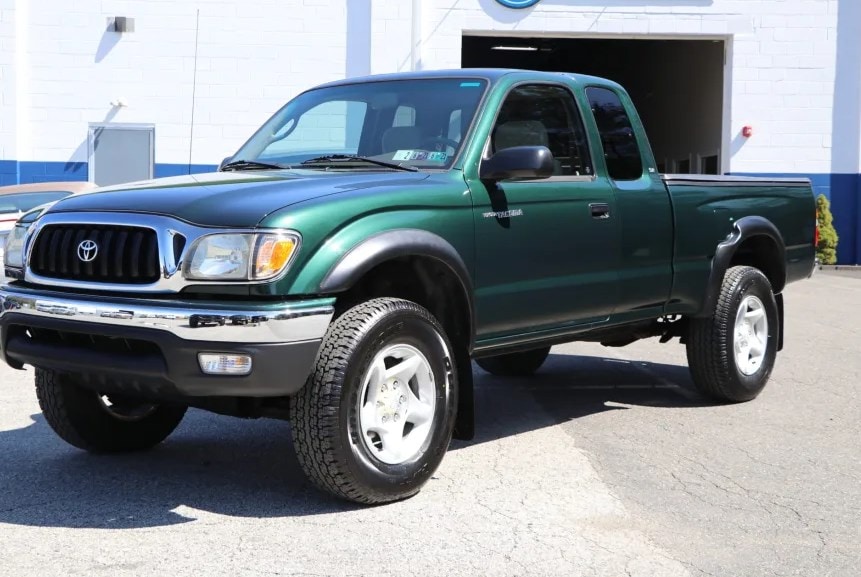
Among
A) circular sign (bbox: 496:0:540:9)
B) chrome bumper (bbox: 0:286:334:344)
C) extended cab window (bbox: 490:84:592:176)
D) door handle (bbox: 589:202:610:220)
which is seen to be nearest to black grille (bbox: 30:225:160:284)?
chrome bumper (bbox: 0:286:334:344)

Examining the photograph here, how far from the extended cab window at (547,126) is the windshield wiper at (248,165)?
1135 millimetres

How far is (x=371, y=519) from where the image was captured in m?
4.69

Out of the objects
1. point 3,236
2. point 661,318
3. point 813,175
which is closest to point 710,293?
point 661,318

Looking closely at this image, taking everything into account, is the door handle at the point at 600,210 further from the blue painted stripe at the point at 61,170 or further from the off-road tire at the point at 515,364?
the blue painted stripe at the point at 61,170

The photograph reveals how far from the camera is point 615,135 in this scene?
6621mm

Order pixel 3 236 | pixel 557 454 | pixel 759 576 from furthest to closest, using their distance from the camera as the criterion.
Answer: pixel 3 236 → pixel 557 454 → pixel 759 576

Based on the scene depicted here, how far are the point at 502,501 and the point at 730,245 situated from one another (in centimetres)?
293

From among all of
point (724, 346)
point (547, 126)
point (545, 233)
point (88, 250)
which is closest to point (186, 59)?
point (724, 346)

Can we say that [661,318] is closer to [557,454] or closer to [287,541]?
[557,454]

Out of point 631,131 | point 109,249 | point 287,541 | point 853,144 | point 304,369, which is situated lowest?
point 287,541

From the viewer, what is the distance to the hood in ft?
14.9

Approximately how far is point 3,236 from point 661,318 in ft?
21.3

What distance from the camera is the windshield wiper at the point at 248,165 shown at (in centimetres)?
584

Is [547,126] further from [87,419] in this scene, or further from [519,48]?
[519,48]
